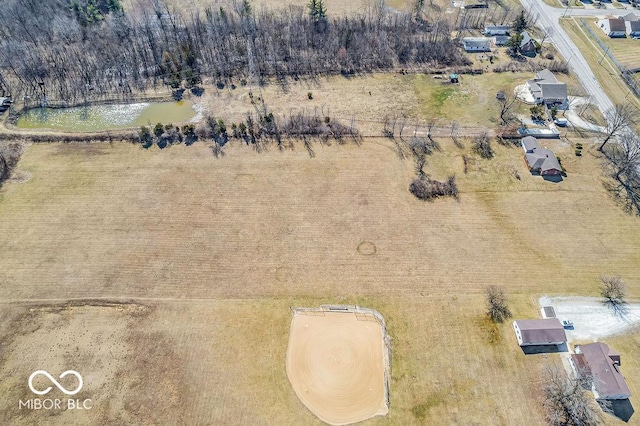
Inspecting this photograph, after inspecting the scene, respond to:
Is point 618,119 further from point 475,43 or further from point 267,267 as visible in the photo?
point 267,267

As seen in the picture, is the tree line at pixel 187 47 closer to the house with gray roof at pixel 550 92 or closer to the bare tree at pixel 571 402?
the house with gray roof at pixel 550 92

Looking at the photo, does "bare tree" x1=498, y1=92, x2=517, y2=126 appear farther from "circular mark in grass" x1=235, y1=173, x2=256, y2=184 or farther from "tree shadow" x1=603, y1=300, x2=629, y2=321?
"circular mark in grass" x1=235, y1=173, x2=256, y2=184

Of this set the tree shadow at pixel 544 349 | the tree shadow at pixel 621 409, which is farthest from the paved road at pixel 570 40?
the tree shadow at pixel 621 409

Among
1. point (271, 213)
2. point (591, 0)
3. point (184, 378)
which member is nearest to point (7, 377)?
point (184, 378)

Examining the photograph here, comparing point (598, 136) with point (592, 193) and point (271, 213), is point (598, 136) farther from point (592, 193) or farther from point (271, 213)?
point (271, 213)

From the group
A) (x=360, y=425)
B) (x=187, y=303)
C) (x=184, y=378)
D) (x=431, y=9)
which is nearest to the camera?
(x=360, y=425)

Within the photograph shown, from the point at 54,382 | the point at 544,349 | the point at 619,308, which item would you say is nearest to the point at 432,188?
the point at 544,349
